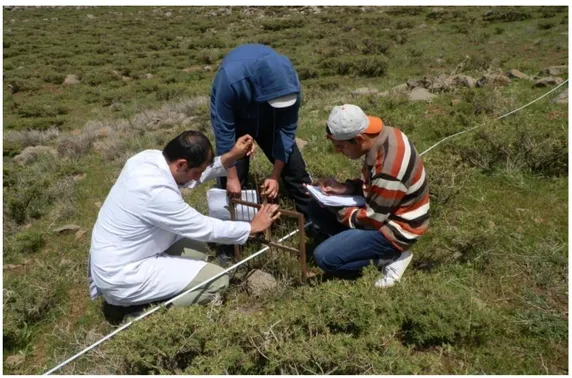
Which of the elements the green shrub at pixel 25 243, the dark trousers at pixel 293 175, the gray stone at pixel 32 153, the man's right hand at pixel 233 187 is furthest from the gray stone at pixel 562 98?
the gray stone at pixel 32 153

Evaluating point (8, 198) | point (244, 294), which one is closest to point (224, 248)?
point (244, 294)

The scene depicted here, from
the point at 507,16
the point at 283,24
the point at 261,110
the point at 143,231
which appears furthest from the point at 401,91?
the point at 283,24

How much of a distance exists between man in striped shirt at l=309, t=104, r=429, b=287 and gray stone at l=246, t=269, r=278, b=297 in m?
0.42

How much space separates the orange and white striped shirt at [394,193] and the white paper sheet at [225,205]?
89 centimetres

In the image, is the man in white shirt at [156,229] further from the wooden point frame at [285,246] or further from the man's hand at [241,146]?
the man's hand at [241,146]

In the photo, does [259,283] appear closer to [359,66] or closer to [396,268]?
[396,268]

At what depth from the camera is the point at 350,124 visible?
10.5ft

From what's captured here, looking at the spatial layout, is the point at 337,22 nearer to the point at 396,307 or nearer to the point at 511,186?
the point at 511,186

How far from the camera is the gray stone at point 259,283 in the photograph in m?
3.78

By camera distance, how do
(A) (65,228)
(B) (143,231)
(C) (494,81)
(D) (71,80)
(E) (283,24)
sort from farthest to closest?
(E) (283,24) < (D) (71,80) < (C) (494,81) < (A) (65,228) < (B) (143,231)

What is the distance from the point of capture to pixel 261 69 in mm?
3811

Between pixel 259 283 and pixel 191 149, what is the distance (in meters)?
1.16

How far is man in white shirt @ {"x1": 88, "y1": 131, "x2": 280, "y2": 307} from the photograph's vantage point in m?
3.37

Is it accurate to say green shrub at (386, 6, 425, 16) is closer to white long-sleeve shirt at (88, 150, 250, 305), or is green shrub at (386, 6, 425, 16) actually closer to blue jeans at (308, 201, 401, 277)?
blue jeans at (308, 201, 401, 277)
